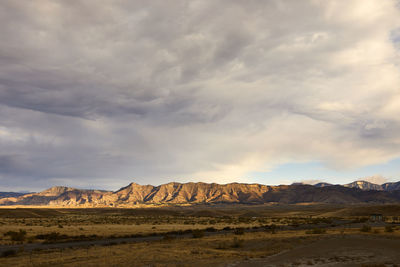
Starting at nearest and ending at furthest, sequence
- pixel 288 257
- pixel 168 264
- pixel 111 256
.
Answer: pixel 168 264 < pixel 288 257 < pixel 111 256

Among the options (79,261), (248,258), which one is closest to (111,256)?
(79,261)

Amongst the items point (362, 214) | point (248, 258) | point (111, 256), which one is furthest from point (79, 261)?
point (362, 214)

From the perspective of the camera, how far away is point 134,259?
22.3m

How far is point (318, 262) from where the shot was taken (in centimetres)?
1964

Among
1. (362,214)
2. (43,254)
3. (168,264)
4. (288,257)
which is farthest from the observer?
(362,214)

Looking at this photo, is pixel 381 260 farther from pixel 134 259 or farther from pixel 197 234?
pixel 197 234

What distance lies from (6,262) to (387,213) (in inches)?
3977

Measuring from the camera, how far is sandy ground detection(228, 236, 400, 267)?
755 inches

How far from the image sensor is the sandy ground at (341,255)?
63.0 feet

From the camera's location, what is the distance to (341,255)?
21.6m

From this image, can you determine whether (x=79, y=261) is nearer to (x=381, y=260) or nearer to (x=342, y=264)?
(x=342, y=264)

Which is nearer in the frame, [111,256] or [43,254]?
[111,256]

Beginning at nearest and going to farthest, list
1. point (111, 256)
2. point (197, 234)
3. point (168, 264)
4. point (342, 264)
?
point (342, 264) < point (168, 264) < point (111, 256) < point (197, 234)

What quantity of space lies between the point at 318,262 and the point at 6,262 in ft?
66.6
